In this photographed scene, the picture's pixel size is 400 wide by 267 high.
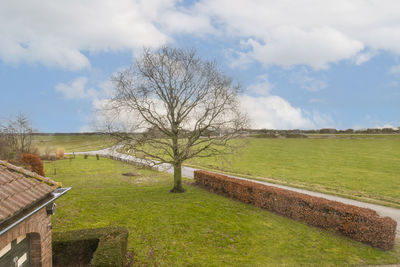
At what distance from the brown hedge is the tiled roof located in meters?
→ 11.1

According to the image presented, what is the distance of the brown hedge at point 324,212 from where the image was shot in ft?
32.8

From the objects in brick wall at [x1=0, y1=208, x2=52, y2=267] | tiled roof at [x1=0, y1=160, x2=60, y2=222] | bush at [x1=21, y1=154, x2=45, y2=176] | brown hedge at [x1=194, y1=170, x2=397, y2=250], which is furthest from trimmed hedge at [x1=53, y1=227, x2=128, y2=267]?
bush at [x1=21, y1=154, x2=45, y2=176]

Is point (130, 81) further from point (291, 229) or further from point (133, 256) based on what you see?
point (291, 229)

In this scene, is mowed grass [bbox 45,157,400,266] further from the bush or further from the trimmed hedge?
the bush

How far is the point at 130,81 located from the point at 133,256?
36.5 feet

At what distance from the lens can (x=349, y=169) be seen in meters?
30.0

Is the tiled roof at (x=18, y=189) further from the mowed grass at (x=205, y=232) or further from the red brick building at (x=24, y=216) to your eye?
the mowed grass at (x=205, y=232)

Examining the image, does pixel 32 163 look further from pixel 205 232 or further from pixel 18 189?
pixel 18 189

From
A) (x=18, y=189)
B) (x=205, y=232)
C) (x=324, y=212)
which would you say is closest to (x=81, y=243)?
(x=18, y=189)

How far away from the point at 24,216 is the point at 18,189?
37.3 inches

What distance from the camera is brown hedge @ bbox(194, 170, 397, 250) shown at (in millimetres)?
10000

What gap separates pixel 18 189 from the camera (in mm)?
5391

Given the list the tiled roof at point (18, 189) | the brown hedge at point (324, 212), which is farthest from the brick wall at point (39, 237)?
the brown hedge at point (324, 212)

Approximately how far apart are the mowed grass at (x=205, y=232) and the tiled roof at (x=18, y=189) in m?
4.45
